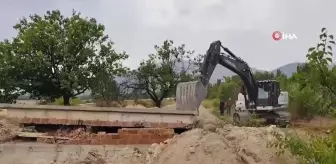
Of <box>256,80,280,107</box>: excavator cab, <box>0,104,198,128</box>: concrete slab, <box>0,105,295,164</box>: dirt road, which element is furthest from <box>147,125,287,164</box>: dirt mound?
<box>256,80,280,107</box>: excavator cab

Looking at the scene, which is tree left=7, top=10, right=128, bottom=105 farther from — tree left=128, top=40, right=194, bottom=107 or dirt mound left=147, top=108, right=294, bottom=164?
dirt mound left=147, top=108, right=294, bottom=164

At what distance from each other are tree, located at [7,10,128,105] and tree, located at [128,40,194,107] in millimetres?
3351

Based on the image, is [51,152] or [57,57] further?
[57,57]

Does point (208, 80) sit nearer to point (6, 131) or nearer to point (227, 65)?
point (227, 65)

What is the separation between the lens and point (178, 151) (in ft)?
19.8

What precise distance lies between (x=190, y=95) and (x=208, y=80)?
1.94 m

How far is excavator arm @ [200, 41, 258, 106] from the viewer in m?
15.8

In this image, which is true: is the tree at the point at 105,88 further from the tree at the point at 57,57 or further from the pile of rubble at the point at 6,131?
Answer: the pile of rubble at the point at 6,131

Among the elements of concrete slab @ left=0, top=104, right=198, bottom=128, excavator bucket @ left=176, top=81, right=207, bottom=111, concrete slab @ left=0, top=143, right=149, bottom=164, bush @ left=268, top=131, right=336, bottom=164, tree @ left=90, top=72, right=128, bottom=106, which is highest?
tree @ left=90, top=72, right=128, bottom=106

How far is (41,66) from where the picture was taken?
77.1 feet

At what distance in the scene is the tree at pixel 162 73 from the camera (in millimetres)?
27469

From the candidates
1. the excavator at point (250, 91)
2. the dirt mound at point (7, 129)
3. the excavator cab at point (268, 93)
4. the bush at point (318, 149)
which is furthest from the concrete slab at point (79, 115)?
the excavator cab at point (268, 93)

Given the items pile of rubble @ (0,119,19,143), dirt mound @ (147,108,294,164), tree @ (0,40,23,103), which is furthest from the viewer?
tree @ (0,40,23,103)

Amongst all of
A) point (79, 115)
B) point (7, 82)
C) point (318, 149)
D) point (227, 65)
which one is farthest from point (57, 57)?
point (318, 149)
